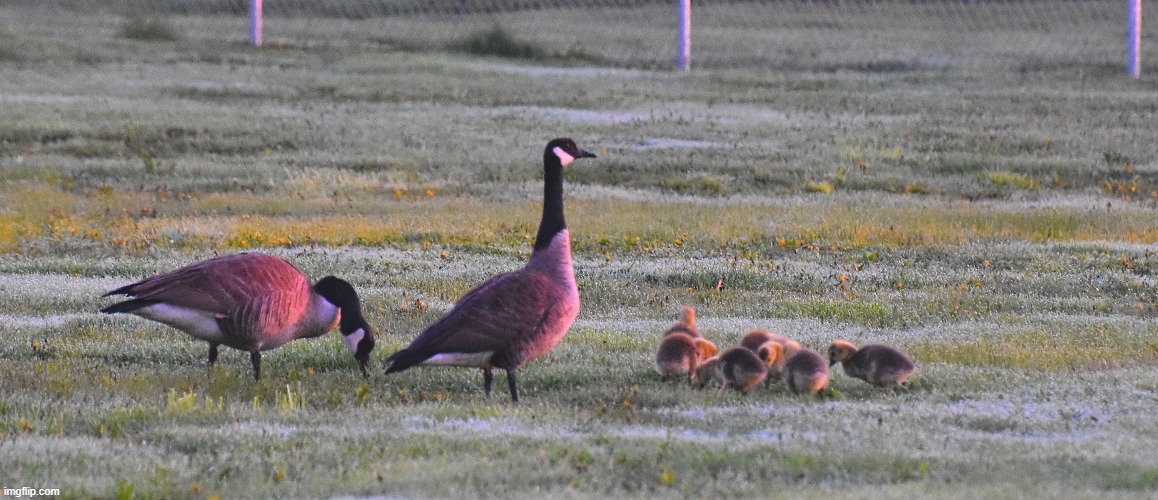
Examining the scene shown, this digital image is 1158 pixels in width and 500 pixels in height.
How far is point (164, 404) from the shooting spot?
10227 mm

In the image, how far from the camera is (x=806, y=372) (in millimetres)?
10445

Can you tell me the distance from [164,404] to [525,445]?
103 inches

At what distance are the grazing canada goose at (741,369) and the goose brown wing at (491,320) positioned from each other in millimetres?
1232

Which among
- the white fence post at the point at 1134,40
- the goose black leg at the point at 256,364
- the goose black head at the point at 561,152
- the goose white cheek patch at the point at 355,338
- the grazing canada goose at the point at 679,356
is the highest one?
the white fence post at the point at 1134,40

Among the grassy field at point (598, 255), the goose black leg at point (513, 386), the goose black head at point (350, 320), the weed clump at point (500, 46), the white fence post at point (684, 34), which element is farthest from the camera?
the weed clump at point (500, 46)

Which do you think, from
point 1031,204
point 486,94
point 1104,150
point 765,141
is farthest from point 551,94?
point 1031,204

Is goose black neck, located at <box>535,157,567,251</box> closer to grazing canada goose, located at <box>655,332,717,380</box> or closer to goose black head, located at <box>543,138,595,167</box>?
goose black head, located at <box>543,138,595,167</box>

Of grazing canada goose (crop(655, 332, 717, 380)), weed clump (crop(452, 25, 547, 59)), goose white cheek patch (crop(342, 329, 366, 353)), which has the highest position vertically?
weed clump (crop(452, 25, 547, 59))

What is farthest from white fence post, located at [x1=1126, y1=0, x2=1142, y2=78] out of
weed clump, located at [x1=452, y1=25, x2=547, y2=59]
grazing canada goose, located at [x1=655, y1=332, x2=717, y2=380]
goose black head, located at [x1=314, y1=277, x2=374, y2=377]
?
goose black head, located at [x1=314, y1=277, x2=374, y2=377]

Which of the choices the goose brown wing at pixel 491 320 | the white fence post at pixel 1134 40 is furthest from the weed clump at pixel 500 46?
the goose brown wing at pixel 491 320

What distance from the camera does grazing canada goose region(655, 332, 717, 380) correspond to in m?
10.9

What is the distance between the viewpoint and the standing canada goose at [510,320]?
32.2ft

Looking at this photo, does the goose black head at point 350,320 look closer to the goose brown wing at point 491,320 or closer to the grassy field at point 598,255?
the grassy field at point 598,255

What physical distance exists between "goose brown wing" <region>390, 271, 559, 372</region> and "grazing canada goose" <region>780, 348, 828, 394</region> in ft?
5.29
